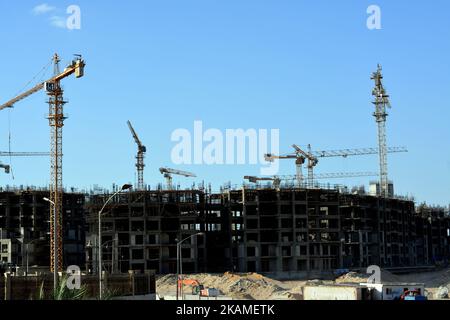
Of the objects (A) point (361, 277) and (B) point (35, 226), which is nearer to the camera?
(A) point (361, 277)

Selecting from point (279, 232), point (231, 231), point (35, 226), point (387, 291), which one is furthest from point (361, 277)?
point (35, 226)

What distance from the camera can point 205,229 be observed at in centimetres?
15200

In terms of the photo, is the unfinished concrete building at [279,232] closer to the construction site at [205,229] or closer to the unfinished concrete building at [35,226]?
the construction site at [205,229]

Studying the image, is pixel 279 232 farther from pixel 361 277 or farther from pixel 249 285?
pixel 249 285

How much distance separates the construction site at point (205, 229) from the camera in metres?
138

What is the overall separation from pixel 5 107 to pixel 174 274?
51644 mm

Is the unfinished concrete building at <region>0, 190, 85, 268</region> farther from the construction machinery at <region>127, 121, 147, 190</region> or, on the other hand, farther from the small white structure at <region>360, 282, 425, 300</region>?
the small white structure at <region>360, 282, 425, 300</region>

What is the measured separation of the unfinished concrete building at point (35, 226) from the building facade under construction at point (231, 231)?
596 inches

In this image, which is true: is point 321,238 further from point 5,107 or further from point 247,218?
point 5,107

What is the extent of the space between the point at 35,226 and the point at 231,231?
48.5 metres

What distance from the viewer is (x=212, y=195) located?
15500 cm

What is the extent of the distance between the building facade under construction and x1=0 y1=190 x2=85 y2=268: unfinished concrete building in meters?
15.1

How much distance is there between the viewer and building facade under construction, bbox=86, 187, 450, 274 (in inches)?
5443
